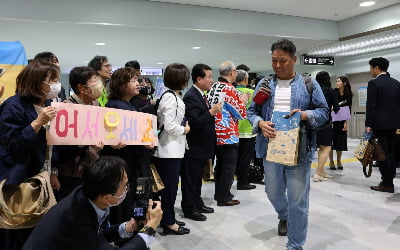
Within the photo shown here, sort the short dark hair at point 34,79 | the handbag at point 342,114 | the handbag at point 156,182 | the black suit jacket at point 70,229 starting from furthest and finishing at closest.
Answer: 1. the handbag at point 342,114
2. the handbag at point 156,182
3. the short dark hair at point 34,79
4. the black suit jacket at point 70,229

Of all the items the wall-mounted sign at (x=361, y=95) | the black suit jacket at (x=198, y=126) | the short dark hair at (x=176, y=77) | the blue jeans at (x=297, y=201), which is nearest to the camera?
the blue jeans at (x=297, y=201)

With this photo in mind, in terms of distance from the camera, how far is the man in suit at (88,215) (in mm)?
1340

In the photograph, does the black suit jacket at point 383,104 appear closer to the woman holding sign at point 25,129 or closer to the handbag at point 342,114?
the handbag at point 342,114

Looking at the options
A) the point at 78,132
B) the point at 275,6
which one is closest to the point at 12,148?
the point at 78,132

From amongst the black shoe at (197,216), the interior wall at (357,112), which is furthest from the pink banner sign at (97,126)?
the interior wall at (357,112)

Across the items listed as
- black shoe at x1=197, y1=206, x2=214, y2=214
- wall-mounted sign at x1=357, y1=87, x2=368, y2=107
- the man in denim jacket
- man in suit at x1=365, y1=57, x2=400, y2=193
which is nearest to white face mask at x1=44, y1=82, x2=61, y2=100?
the man in denim jacket

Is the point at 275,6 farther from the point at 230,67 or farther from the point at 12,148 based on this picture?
the point at 12,148

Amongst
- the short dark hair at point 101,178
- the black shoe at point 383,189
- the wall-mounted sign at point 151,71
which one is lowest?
the black shoe at point 383,189

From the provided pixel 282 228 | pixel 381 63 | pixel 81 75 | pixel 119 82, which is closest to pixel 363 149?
pixel 381 63

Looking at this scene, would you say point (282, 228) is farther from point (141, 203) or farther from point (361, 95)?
point (361, 95)

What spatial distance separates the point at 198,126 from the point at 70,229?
2.03m

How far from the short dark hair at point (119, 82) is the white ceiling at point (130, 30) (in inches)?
155

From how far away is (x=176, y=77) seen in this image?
3035 millimetres

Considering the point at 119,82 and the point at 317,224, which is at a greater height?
the point at 119,82
